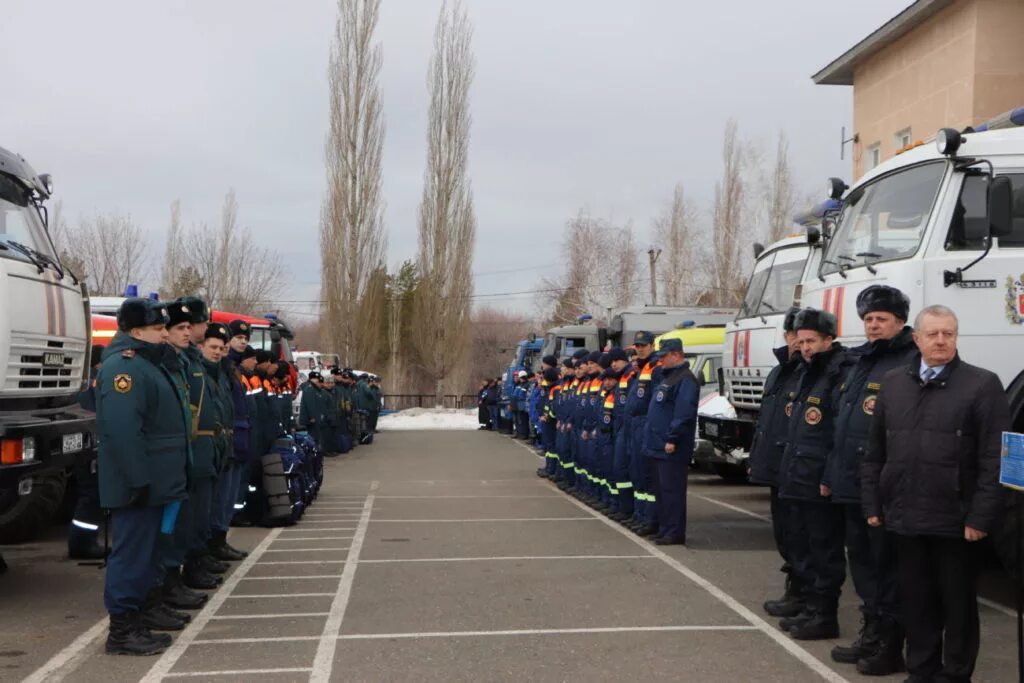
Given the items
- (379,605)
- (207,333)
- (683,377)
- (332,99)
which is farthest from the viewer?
(332,99)

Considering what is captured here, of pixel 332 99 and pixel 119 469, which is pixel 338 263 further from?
pixel 119 469

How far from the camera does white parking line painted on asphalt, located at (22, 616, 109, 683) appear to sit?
6.06 meters

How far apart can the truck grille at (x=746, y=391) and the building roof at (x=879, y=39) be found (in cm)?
1227

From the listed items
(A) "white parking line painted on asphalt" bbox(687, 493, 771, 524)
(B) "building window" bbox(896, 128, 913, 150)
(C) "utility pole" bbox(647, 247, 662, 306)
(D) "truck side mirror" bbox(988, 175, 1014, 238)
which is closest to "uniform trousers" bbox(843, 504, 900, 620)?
(D) "truck side mirror" bbox(988, 175, 1014, 238)

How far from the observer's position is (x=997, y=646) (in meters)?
6.82

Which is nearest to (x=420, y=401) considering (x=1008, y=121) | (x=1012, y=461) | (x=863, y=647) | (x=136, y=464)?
(x=1008, y=121)

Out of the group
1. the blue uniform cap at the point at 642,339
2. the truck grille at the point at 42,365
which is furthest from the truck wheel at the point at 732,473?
the truck grille at the point at 42,365

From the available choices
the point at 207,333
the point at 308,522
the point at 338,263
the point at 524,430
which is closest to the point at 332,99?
the point at 338,263

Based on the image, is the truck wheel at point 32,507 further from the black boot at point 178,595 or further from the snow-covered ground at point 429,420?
the snow-covered ground at point 429,420

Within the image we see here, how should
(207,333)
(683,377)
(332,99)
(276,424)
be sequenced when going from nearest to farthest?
(207,333), (683,377), (276,424), (332,99)

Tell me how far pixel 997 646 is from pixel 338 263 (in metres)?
41.5

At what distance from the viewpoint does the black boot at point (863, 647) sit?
6355mm

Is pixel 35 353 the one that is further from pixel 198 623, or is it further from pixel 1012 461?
pixel 1012 461

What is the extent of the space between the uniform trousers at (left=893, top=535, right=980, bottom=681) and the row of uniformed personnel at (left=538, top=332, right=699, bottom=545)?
196 inches
